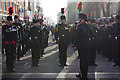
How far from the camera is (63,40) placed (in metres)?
8.72

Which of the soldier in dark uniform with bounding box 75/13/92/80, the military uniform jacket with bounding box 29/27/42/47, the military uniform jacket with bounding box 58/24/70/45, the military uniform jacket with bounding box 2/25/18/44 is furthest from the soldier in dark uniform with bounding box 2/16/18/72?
the soldier in dark uniform with bounding box 75/13/92/80

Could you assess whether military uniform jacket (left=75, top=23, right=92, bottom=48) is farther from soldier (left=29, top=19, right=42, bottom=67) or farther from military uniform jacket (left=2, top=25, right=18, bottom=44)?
military uniform jacket (left=2, top=25, right=18, bottom=44)

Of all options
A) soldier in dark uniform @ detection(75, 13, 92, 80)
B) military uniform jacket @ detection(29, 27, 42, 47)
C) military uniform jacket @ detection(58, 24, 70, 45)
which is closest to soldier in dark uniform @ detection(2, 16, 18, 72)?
military uniform jacket @ detection(29, 27, 42, 47)

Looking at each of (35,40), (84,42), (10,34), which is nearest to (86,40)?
(84,42)

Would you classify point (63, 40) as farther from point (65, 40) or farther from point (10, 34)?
point (10, 34)

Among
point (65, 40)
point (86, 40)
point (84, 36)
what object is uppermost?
point (84, 36)

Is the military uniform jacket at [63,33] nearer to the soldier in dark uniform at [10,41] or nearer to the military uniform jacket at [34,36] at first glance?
the military uniform jacket at [34,36]

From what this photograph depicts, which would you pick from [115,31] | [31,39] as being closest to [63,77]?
[31,39]

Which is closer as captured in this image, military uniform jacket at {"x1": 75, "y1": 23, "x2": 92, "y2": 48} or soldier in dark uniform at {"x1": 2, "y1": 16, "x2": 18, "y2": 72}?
military uniform jacket at {"x1": 75, "y1": 23, "x2": 92, "y2": 48}

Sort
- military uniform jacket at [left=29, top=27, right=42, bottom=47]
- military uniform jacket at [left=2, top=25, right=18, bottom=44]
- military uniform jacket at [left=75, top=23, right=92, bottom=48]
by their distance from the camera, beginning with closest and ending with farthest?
1. military uniform jacket at [left=75, top=23, right=92, bottom=48]
2. military uniform jacket at [left=2, top=25, right=18, bottom=44]
3. military uniform jacket at [left=29, top=27, right=42, bottom=47]

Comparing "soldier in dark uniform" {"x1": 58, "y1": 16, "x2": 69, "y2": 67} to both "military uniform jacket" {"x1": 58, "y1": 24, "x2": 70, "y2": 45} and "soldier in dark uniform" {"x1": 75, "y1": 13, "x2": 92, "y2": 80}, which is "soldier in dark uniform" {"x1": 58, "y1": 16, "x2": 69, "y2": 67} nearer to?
"military uniform jacket" {"x1": 58, "y1": 24, "x2": 70, "y2": 45}

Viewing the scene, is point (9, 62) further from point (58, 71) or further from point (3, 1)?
point (3, 1)

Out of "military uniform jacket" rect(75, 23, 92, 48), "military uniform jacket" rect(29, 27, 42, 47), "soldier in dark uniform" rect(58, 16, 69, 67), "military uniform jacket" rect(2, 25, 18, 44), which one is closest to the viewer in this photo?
"military uniform jacket" rect(75, 23, 92, 48)

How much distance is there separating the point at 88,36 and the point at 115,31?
256 centimetres
